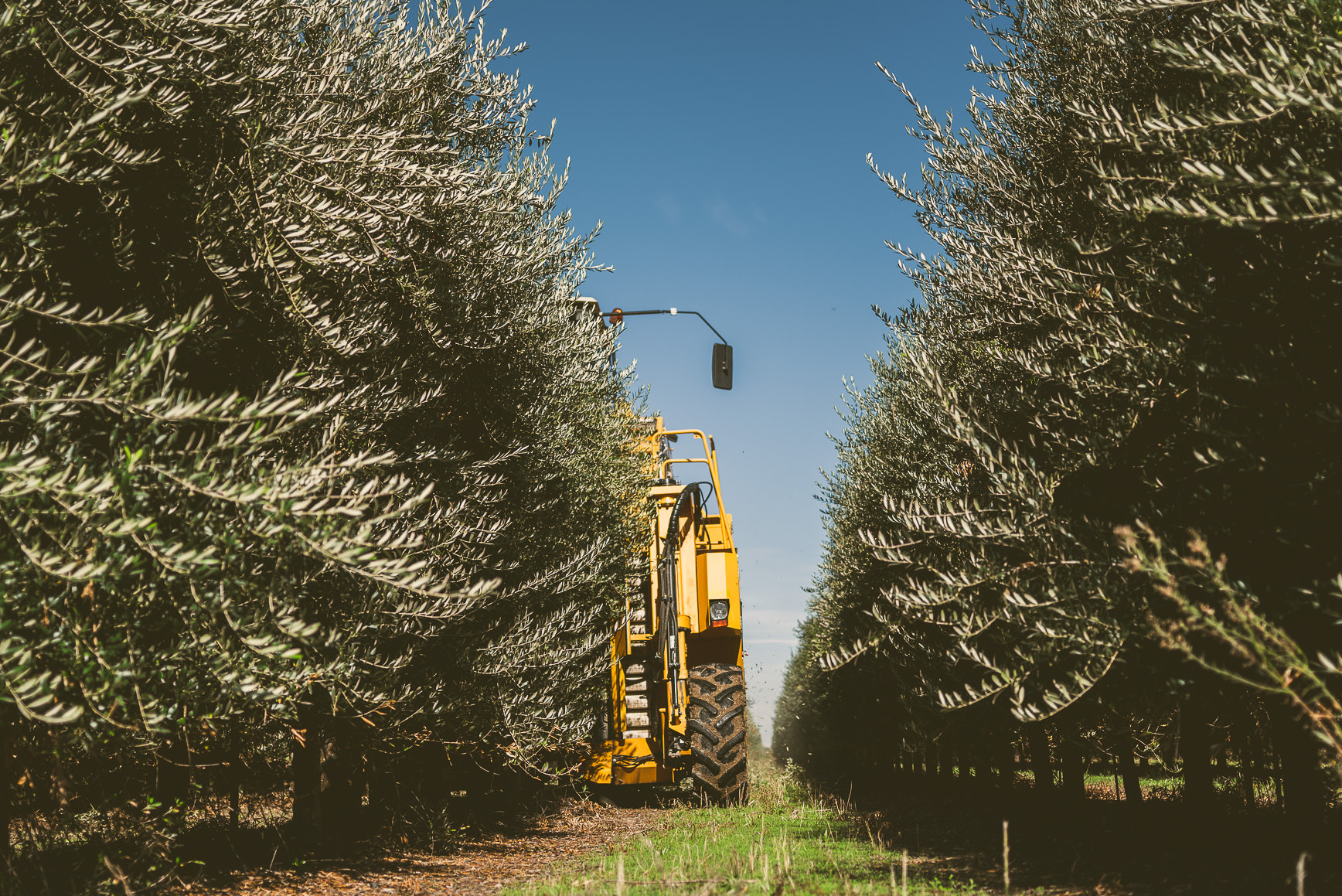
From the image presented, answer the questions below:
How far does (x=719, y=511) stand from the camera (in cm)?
1516

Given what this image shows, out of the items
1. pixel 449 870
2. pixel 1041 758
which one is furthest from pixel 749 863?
pixel 1041 758

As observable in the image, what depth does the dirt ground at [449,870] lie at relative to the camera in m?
7.41

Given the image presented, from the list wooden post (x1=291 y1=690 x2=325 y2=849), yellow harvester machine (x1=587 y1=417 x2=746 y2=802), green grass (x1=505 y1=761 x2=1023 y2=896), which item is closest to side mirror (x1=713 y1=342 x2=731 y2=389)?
yellow harvester machine (x1=587 y1=417 x2=746 y2=802)

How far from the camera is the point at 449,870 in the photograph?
29.5 ft

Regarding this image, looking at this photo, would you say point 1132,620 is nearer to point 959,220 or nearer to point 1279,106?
point 1279,106

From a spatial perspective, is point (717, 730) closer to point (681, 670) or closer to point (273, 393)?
point (681, 670)

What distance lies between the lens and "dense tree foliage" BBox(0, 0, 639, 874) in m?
4.82

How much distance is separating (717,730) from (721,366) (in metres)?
6.42

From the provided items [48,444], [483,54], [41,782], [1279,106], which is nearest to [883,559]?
[1279,106]

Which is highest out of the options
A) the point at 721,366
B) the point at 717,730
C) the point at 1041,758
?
the point at 721,366

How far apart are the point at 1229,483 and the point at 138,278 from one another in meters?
8.33

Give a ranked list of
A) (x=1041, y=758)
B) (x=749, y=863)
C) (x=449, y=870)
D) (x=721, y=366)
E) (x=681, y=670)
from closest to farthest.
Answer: (x=749, y=863) < (x=449, y=870) < (x=1041, y=758) < (x=681, y=670) < (x=721, y=366)

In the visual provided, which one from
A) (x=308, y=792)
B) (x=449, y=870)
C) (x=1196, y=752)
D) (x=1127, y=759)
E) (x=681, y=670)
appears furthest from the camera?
(x=681, y=670)

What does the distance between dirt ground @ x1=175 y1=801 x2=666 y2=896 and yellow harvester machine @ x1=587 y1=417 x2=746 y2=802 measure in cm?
121
